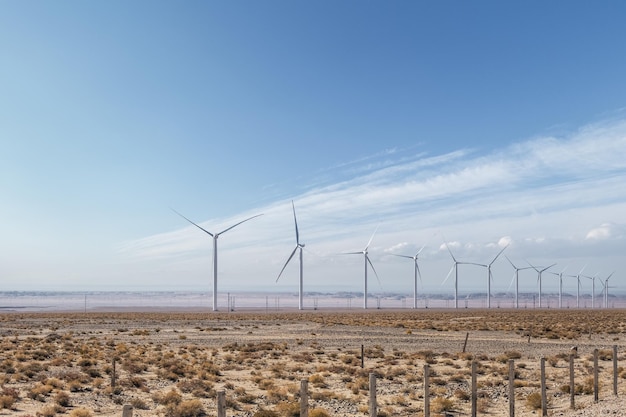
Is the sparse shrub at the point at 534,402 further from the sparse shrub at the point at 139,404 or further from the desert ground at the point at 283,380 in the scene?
the sparse shrub at the point at 139,404

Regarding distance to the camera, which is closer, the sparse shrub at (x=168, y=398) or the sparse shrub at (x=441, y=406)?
the sparse shrub at (x=441, y=406)

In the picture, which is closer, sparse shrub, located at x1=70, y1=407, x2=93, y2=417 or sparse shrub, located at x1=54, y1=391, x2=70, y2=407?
sparse shrub, located at x1=70, y1=407, x2=93, y2=417

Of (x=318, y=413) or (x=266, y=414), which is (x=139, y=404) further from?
(x=318, y=413)

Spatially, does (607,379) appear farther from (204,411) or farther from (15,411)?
(15,411)

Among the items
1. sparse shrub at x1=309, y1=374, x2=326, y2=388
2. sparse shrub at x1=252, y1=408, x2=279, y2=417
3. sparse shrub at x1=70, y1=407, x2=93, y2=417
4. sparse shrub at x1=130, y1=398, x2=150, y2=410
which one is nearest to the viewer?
sparse shrub at x1=252, y1=408, x2=279, y2=417

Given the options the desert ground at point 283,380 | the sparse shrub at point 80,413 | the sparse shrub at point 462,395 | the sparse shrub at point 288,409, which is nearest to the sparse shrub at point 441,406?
the desert ground at point 283,380

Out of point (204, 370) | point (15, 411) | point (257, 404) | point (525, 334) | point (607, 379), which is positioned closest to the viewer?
point (15, 411)

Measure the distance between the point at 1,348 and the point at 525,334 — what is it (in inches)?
2092

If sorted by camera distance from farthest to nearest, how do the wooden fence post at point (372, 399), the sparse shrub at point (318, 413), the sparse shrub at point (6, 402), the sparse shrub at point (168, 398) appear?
the sparse shrub at point (168, 398) < the sparse shrub at point (6, 402) < the sparse shrub at point (318, 413) < the wooden fence post at point (372, 399)

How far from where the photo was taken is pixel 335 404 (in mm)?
25312

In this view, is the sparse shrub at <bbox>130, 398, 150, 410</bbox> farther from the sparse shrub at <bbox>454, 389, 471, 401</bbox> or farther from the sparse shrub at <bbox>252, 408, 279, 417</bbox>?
the sparse shrub at <bbox>454, 389, 471, 401</bbox>

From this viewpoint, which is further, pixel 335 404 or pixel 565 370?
pixel 565 370

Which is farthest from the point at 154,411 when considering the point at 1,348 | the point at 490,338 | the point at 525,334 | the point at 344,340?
the point at 525,334

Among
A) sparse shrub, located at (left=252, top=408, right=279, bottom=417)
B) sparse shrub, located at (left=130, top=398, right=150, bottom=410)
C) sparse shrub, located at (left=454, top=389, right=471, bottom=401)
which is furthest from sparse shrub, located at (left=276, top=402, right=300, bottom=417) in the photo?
sparse shrub, located at (left=454, top=389, right=471, bottom=401)
